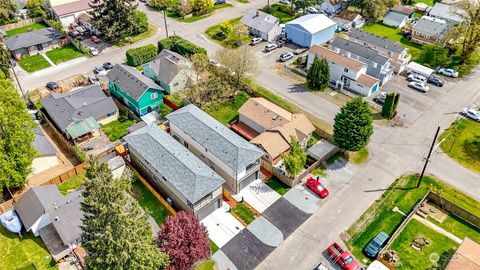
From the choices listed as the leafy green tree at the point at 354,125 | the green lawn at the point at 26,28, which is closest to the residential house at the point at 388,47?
the leafy green tree at the point at 354,125

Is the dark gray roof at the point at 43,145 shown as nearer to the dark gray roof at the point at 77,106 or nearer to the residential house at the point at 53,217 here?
the dark gray roof at the point at 77,106

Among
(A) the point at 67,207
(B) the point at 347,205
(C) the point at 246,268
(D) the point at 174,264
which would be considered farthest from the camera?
(B) the point at 347,205

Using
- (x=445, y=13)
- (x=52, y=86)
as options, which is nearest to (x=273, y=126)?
(x=52, y=86)

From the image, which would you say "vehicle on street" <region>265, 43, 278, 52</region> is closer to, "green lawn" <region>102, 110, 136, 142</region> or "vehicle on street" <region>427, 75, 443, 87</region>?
"vehicle on street" <region>427, 75, 443, 87</region>

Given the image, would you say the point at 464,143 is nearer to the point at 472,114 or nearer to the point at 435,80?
the point at 472,114

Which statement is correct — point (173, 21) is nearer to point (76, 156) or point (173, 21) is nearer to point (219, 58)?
point (219, 58)

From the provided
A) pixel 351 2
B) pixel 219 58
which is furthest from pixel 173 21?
pixel 351 2
